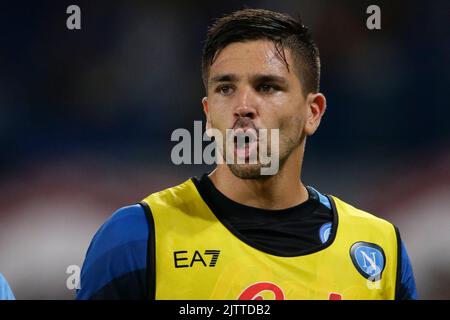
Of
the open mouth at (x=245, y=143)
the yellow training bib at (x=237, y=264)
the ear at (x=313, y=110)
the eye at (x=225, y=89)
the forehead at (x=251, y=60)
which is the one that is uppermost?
the forehead at (x=251, y=60)

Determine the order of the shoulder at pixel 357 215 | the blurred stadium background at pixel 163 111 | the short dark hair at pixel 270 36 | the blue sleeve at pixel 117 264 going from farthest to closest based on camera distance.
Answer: the blurred stadium background at pixel 163 111 → the shoulder at pixel 357 215 → the short dark hair at pixel 270 36 → the blue sleeve at pixel 117 264

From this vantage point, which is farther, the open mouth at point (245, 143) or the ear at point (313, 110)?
the ear at point (313, 110)

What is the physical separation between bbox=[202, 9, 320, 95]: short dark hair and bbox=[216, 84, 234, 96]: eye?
100mm

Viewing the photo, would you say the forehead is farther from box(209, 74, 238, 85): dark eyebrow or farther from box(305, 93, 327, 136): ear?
box(305, 93, 327, 136): ear

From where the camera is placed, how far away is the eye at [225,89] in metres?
2.41

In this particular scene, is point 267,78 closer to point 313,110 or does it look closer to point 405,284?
point 313,110

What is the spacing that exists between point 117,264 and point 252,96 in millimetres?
680

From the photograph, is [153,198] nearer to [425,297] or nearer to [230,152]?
[230,152]

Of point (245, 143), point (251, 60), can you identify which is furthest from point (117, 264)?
point (251, 60)

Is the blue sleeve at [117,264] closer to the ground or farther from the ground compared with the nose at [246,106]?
closer to the ground

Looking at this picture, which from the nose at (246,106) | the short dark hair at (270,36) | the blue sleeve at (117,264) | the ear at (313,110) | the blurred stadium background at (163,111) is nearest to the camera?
the blue sleeve at (117,264)

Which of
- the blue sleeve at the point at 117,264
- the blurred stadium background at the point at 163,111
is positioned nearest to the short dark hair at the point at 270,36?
the blue sleeve at the point at 117,264

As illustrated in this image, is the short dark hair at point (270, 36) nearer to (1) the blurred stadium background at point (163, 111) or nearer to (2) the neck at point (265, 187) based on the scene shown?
(2) the neck at point (265, 187)

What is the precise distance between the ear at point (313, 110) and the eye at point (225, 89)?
0.30 meters
